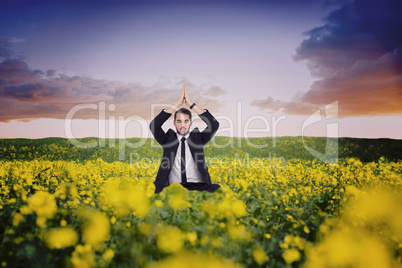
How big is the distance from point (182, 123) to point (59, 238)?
3.25 m

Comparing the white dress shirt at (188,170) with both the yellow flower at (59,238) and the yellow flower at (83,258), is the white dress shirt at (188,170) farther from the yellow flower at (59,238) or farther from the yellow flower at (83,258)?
the yellow flower at (83,258)

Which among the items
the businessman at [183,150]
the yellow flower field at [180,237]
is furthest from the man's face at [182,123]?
the yellow flower field at [180,237]

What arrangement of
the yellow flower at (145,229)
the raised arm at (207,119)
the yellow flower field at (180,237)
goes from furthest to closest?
the raised arm at (207,119), the yellow flower at (145,229), the yellow flower field at (180,237)

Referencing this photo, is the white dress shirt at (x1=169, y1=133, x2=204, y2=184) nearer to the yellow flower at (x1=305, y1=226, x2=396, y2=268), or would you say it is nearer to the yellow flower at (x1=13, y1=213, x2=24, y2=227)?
the yellow flower at (x1=13, y1=213, x2=24, y2=227)

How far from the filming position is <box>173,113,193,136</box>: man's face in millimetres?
5062

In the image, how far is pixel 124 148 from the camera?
19.1m

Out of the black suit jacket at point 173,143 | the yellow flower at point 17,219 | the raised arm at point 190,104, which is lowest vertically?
the yellow flower at point 17,219

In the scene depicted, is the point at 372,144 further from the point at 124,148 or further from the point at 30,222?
the point at 30,222

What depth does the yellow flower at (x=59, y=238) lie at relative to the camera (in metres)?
2.24

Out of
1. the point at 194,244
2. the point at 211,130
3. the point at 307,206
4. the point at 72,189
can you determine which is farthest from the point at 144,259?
the point at 211,130

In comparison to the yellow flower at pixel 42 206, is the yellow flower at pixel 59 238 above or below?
below

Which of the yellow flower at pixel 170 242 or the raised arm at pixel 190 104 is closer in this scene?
the yellow flower at pixel 170 242

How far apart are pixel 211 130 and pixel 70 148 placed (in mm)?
18011

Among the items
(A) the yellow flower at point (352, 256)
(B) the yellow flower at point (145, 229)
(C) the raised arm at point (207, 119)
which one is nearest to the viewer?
(A) the yellow flower at point (352, 256)
